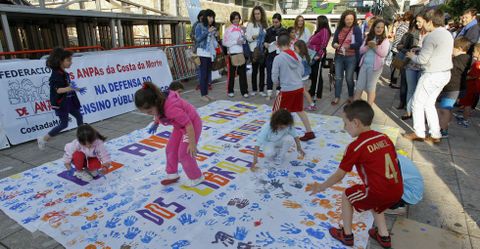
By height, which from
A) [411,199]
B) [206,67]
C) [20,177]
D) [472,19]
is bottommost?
[20,177]

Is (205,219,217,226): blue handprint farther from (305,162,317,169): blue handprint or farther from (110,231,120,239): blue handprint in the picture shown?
(305,162,317,169): blue handprint

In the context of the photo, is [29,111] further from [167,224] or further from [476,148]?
[476,148]

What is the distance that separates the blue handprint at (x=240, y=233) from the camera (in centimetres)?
253

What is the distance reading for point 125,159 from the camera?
4.03 metres

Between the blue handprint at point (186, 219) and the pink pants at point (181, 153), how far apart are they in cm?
56

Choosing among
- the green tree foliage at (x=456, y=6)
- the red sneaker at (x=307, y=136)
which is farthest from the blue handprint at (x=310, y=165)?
the green tree foliage at (x=456, y=6)

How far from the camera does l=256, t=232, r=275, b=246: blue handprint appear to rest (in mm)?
2465

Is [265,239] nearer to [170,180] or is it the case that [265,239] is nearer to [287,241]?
[287,241]

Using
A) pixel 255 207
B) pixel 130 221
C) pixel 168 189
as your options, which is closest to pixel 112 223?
pixel 130 221

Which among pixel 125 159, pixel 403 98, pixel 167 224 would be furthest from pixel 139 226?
pixel 403 98

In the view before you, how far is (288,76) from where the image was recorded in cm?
426

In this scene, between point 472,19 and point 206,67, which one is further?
point 206,67

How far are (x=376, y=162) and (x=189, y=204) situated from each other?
1.83 meters

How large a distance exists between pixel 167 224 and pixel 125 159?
166cm
